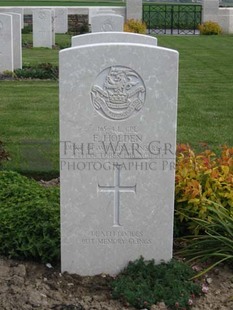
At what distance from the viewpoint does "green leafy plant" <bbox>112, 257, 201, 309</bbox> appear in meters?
4.24

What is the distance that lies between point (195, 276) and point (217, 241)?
16.0 inches

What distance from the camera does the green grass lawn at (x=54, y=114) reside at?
25.9 ft

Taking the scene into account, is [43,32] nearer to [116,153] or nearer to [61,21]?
[61,21]

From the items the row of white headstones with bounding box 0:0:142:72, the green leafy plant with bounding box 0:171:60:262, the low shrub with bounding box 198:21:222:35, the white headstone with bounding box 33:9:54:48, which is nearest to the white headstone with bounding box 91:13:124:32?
the row of white headstones with bounding box 0:0:142:72

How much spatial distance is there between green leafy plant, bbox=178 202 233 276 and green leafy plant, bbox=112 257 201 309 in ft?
0.78

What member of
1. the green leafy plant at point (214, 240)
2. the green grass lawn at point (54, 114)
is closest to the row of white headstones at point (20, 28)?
the green grass lawn at point (54, 114)

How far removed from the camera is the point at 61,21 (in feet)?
91.2

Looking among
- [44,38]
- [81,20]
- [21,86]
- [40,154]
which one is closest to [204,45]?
[44,38]

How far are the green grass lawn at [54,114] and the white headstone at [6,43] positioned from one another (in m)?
0.82

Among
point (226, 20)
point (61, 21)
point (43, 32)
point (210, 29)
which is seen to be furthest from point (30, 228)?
point (226, 20)

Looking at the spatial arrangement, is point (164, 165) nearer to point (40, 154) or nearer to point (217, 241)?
point (217, 241)

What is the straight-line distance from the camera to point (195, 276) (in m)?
4.50

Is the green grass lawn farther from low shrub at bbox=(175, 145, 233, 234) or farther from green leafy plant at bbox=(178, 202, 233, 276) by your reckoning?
green leafy plant at bbox=(178, 202, 233, 276)

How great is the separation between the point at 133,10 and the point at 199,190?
24.4 m
